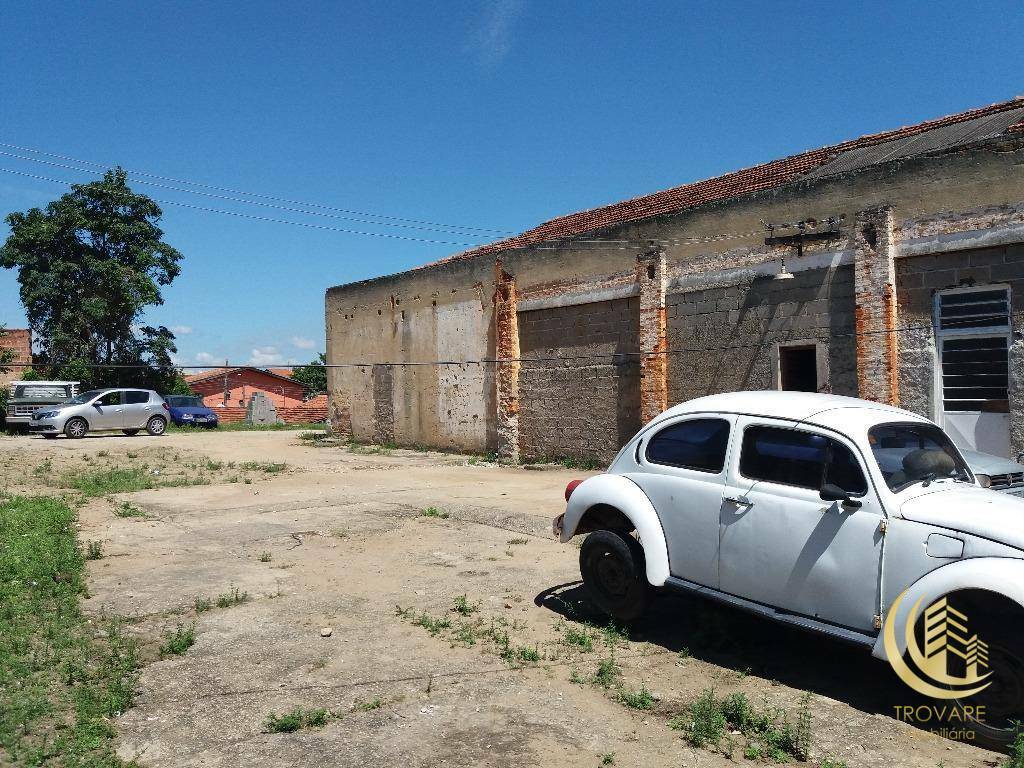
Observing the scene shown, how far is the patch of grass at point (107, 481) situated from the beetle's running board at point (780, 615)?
10875 millimetres

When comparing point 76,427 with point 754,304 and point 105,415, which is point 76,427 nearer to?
point 105,415

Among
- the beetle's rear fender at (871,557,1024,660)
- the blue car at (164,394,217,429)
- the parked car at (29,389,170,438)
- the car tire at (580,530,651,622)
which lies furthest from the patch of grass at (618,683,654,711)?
the blue car at (164,394,217,429)

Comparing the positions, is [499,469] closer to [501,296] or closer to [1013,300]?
[501,296]

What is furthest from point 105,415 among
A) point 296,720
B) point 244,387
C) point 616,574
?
point 244,387

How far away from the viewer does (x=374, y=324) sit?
926 inches

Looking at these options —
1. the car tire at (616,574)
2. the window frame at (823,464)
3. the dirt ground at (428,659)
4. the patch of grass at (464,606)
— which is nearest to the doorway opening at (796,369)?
the dirt ground at (428,659)

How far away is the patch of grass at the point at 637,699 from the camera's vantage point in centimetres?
440

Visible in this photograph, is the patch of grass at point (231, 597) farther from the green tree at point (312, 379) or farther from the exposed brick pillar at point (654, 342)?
the green tree at point (312, 379)

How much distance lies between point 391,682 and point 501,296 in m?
14.3

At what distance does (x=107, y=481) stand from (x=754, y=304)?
12005mm

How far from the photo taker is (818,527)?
451 cm

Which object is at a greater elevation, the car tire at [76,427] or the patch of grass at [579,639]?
the car tire at [76,427]

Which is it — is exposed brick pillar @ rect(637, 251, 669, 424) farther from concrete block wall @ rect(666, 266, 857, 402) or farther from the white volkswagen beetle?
the white volkswagen beetle

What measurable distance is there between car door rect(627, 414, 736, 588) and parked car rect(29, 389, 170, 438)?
23.6 m
